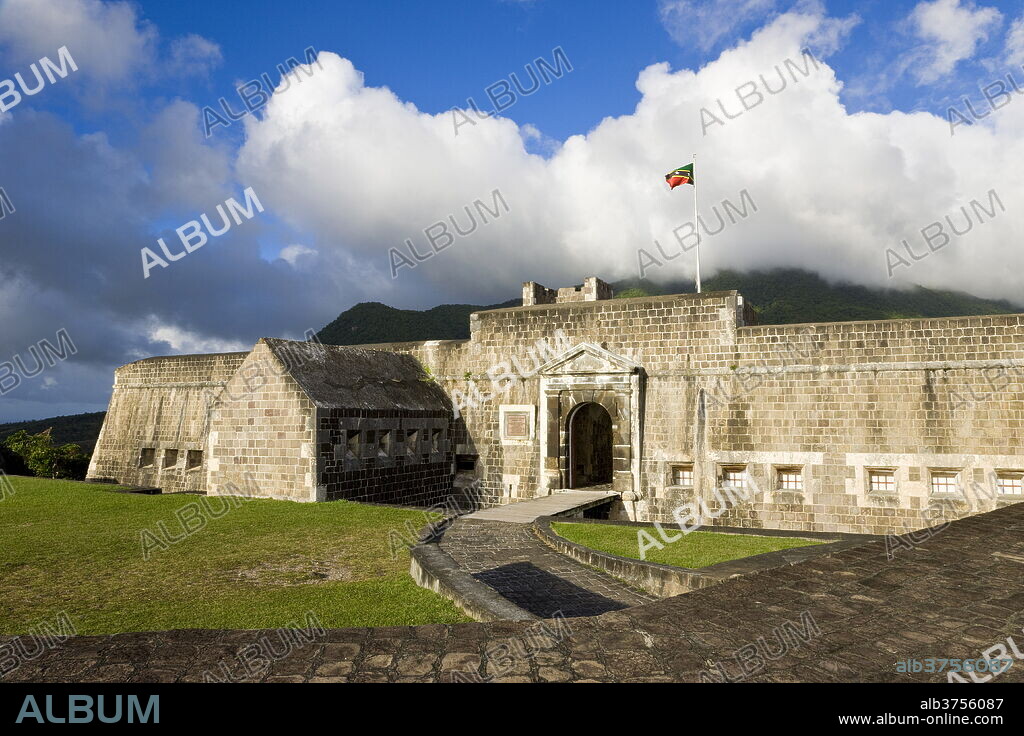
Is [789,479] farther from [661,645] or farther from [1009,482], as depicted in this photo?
[661,645]

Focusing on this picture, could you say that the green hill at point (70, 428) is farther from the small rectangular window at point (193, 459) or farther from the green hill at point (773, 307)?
the small rectangular window at point (193, 459)

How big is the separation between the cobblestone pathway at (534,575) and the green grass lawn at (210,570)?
1.06 metres

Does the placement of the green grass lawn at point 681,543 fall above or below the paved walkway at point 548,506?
below

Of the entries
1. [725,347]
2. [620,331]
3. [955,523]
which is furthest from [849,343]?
[955,523]

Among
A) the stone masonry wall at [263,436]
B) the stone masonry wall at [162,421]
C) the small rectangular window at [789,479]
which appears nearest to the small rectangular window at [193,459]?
the stone masonry wall at [162,421]

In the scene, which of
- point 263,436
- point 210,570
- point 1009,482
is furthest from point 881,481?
point 263,436

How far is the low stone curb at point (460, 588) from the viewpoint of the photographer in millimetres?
6137

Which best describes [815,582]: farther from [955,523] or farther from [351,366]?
[351,366]

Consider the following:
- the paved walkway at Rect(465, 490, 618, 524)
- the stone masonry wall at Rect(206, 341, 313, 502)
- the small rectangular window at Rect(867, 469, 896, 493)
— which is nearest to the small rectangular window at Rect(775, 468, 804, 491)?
the small rectangular window at Rect(867, 469, 896, 493)

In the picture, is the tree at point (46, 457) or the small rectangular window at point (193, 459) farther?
the tree at point (46, 457)

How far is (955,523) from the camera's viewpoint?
9.04m

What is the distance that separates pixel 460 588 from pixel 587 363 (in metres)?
13.0

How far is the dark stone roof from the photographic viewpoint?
55.1ft
